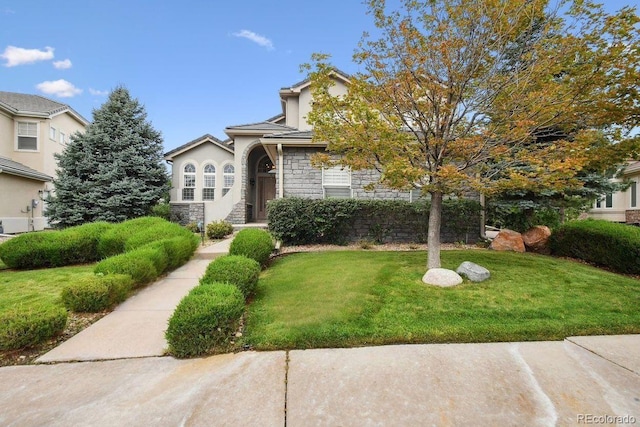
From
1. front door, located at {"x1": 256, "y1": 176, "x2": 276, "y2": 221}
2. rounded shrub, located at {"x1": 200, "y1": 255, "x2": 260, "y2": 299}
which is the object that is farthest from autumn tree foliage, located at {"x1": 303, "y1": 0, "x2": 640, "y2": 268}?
front door, located at {"x1": 256, "y1": 176, "x2": 276, "y2": 221}

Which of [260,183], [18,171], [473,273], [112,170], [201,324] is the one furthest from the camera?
[260,183]

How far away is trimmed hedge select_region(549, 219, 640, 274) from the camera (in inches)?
240

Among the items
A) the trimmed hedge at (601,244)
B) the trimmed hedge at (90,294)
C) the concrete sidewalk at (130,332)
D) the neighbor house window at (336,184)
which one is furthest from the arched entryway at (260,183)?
the trimmed hedge at (601,244)

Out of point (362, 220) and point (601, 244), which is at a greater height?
point (362, 220)

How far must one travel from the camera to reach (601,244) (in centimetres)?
665

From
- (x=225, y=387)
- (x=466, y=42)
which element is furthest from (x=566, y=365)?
(x=466, y=42)

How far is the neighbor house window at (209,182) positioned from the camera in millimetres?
15547

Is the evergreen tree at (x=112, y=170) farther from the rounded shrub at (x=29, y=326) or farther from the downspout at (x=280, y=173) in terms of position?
the rounded shrub at (x=29, y=326)

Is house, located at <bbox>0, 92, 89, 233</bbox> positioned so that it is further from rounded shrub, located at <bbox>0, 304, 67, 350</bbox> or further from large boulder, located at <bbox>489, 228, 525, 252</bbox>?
large boulder, located at <bbox>489, 228, 525, 252</bbox>

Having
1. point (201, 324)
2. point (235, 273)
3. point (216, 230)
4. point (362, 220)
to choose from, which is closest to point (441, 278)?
point (235, 273)

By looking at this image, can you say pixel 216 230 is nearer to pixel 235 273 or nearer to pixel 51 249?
pixel 51 249

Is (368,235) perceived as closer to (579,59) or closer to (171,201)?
(579,59)

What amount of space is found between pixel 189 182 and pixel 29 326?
44.1ft

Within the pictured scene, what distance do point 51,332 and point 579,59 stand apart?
864 cm
